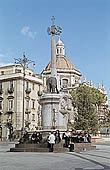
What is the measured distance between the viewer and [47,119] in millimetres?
23703

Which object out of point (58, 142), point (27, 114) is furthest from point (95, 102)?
point (58, 142)

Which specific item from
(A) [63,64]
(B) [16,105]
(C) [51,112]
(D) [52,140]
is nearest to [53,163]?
(D) [52,140]

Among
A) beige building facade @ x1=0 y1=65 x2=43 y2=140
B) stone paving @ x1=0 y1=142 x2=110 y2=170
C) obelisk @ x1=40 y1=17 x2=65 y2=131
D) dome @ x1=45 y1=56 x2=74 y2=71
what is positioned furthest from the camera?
dome @ x1=45 y1=56 x2=74 y2=71

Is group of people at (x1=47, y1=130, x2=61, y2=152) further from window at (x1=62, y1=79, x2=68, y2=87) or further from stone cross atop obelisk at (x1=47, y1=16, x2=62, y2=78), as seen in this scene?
window at (x1=62, y1=79, x2=68, y2=87)

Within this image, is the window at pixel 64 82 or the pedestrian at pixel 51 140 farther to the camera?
the window at pixel 64 82

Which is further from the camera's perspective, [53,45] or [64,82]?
[64,82]

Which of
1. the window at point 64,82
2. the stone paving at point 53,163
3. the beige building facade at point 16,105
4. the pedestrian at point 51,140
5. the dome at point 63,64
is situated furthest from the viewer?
the dome at point 63,64

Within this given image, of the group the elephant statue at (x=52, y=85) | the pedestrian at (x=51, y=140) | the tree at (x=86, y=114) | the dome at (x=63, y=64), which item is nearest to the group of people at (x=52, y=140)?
the pedestrian at (x=51, y=140)

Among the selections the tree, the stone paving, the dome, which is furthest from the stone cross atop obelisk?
the dome

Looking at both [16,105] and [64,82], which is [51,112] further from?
[64,82]

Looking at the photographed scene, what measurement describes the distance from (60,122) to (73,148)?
125 inches

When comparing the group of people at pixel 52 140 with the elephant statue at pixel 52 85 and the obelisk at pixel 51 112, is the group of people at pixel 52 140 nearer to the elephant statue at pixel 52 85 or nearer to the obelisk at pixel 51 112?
the obelisk at pixel 51 112

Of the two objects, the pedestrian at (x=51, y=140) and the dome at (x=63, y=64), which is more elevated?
the dome at (x=63, y=64)

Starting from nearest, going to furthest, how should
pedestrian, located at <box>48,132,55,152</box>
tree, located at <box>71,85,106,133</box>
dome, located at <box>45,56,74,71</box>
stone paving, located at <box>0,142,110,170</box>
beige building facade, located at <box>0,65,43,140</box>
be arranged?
stone paving, located at <box>0,142,110,170</box>
pedestrian, located at <box>48,132,55,152</box>
tree, located at <box>71,85,106,133</box>
beige building facade, located at <box>0,65,43,140</box>
dome, located at <box>45,56,74,71</box>
